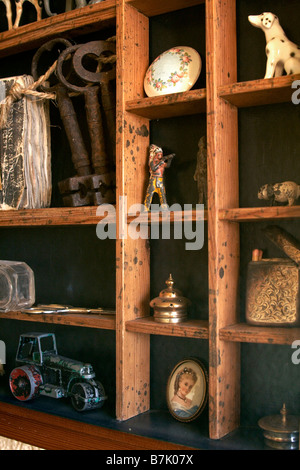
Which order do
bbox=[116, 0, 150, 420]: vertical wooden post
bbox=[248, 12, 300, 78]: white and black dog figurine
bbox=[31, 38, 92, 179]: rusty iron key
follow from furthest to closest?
bbox=[31, 38, 92, 179]: rusty iron key < bbox=[116, 0, 150, 420]: vertical wooden post < bbox=[248, 12, 300, 78]: white and black dog figurine

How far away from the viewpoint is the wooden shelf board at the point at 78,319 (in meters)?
2.18

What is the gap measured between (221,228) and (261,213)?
0.55 ft

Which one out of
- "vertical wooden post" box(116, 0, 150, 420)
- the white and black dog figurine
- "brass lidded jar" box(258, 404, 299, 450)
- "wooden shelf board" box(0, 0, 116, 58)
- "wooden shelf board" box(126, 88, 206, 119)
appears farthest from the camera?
"wooden shelf board" box(0, 0, 116, 58)

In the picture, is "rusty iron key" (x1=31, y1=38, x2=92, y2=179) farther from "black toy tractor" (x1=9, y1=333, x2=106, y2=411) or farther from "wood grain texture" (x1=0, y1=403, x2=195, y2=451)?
"wood grain texture" (x1=0, y1=403, x2=195, y2=451)

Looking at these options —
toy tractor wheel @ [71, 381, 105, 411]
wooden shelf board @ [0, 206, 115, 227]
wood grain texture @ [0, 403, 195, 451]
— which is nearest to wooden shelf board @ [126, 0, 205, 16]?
wooden shelf board @ [0, 206, 115, 227]

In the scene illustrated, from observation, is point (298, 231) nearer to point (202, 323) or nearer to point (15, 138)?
point (202, 323)

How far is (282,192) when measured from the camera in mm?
1854

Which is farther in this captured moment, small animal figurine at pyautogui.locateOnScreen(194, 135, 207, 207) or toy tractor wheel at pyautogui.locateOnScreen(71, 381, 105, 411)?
toy tractor wheel at pyautogui.locateOnScreen(71, 381, 105, 411)

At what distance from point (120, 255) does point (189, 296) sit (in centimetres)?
35

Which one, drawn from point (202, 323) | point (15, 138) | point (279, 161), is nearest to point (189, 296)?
point (202, 323)

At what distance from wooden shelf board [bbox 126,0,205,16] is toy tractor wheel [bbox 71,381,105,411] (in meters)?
1.54

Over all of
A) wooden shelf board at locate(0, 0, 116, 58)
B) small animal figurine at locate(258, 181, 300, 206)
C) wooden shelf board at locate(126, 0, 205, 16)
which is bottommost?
small animal figurine at locate(258, 181, 300, 206)

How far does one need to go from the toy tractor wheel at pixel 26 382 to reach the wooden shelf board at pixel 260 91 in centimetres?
139

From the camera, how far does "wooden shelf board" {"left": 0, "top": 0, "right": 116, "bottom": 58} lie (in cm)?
224
